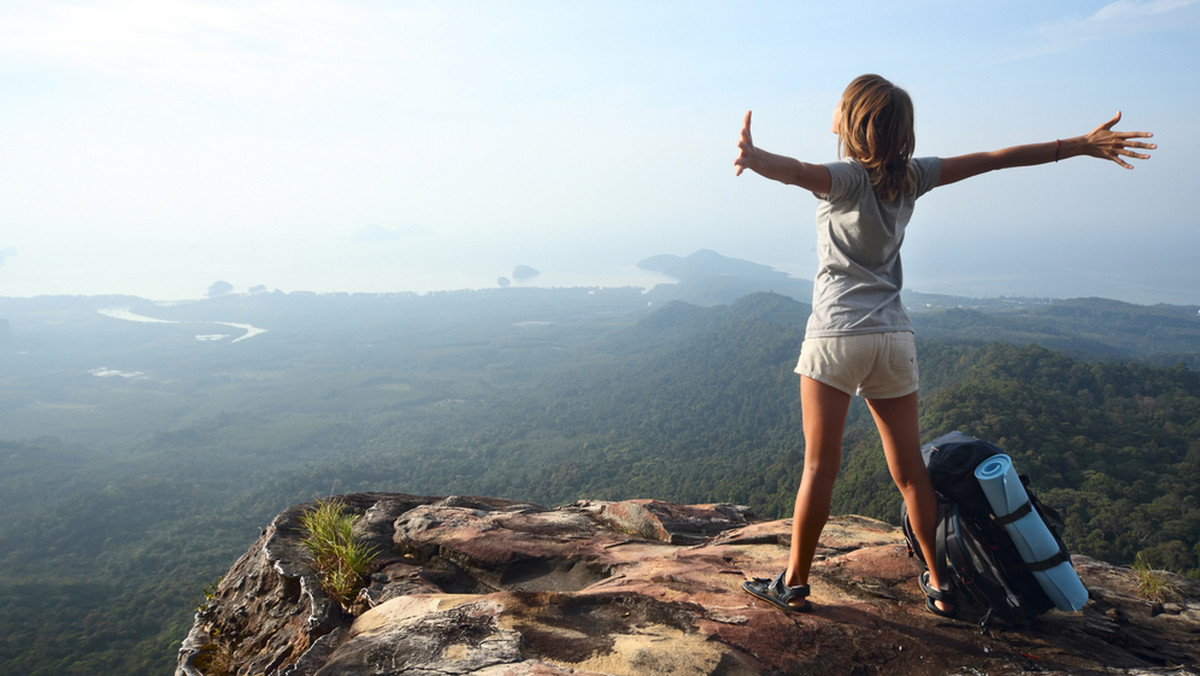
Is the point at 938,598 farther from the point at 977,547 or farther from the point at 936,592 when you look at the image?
the point at 977,547

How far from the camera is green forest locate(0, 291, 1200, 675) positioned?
103 ft

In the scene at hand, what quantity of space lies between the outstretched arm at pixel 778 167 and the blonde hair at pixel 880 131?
262mm

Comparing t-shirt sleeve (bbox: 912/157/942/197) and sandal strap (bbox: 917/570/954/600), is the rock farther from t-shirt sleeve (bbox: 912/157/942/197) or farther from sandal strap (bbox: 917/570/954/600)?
t-shirt sleeve (bbox: 912/157/942/197)

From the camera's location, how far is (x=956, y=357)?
192 feet

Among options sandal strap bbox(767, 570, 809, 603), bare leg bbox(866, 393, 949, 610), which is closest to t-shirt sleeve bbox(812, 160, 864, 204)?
bare leg bbox(866, 393, 949, 610)

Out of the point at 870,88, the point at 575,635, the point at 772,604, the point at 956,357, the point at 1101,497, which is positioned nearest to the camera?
the point at 870,88

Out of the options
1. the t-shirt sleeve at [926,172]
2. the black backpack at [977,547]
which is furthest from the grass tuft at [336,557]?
the t-shirt sleeve at [926,172]

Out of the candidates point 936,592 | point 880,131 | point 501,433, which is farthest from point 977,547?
point 501,433

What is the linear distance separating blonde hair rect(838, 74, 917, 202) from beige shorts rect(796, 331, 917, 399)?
2.20ft

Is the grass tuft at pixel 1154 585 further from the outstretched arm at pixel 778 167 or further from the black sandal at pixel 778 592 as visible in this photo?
the outstretched arm at pixel 778 167

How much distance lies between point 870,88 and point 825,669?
2.66 meters

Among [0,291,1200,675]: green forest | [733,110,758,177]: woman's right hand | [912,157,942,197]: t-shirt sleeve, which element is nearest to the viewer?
[733,110,758,177]: woman's right hand

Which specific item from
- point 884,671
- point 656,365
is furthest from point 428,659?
point 656,365

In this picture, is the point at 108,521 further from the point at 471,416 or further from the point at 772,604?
the point at 772,604
